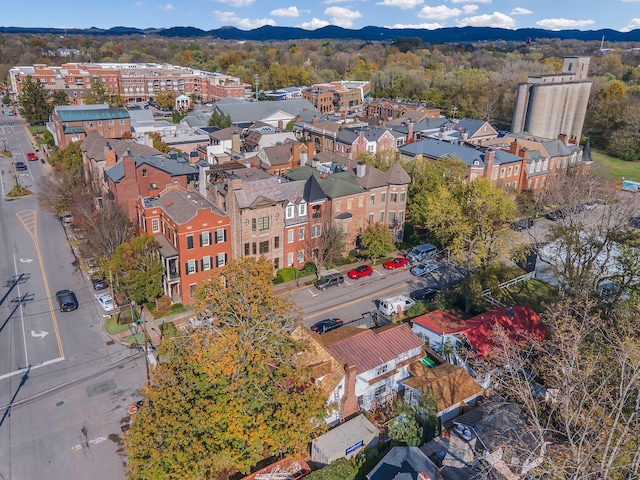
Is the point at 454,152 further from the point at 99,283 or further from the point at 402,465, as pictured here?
the point at 402,465

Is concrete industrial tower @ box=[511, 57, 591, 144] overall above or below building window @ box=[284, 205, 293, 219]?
above

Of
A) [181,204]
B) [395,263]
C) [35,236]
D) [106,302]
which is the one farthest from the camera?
[35,236]

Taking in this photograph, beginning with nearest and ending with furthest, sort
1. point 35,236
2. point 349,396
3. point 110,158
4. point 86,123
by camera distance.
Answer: point 349,396
point 35,236
point 110,158
point 86,123

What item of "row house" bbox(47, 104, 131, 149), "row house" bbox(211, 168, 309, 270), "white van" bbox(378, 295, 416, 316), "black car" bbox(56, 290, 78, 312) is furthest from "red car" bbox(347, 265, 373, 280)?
"row house" bbox(47, 104, 131, 149)

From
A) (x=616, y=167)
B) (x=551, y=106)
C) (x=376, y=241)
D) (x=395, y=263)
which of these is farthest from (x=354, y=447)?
(x=551, y=106)

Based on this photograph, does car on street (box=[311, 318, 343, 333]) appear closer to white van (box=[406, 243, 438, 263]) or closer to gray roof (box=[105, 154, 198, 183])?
white van (box=[406, 243, 438, 263])

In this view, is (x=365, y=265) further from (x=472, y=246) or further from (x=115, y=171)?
(x=115, y=171)
